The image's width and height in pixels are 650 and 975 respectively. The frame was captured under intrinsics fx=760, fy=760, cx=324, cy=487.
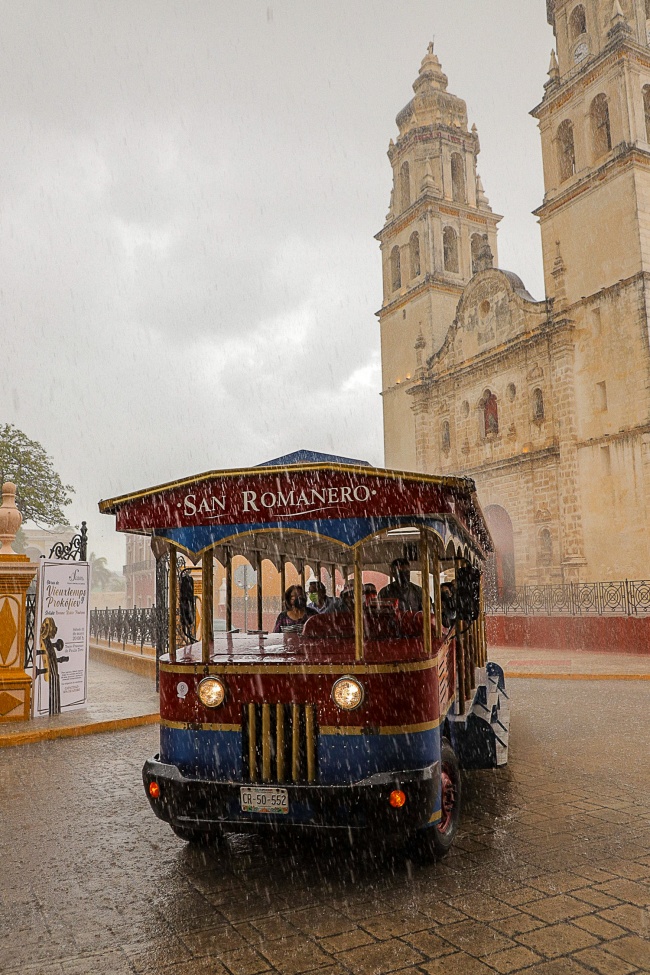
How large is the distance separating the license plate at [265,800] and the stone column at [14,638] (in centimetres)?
736

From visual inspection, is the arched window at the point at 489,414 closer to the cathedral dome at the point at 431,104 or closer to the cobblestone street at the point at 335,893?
the cathedral dome at the point at 431,104

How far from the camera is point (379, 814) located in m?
4.37

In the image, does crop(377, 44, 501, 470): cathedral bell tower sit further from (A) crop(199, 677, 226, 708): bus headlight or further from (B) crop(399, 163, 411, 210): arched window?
(A) crop(199, 677, 226, 708): bus headlight

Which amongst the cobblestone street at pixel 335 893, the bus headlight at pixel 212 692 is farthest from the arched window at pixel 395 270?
the bus headlight at pixel 212 692

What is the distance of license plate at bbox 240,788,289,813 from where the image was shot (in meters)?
4.50

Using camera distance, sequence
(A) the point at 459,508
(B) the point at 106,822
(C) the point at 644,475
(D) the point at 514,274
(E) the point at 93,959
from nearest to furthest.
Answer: (E) the point at 93,959 < (A) the point at 459,508 < (B) the point at 106,822 < (C) the point at 644,475 < (D) the point at 514,274

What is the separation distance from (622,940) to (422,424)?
3211 cm

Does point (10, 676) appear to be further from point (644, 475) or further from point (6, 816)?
point (644, 475)

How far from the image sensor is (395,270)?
3894 cm

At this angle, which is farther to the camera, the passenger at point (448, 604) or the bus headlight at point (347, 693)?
the passenger at point (448, 604)

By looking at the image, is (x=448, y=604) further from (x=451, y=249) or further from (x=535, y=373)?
(x=451, y=249)

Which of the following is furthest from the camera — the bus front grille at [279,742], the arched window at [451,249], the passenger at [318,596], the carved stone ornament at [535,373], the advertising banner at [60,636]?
the arched window at [451,249]

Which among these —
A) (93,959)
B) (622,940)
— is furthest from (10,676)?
(622,940)

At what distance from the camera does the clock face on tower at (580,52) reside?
2928cm
